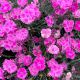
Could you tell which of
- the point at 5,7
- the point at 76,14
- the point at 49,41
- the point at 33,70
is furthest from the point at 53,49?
the point at 5,7

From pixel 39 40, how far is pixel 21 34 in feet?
0.64

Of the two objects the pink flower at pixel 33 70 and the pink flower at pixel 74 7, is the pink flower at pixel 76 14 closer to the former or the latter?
the pink flower at pixel 74 7

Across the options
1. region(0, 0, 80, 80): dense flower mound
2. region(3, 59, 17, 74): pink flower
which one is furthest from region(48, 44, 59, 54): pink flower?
region(3, 59, 17, 74): pink flower

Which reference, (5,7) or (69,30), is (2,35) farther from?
(69,30)

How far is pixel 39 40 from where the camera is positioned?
2039 millimetres

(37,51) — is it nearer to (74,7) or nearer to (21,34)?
(21,34)

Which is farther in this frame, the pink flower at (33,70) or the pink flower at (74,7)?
the pink flower at (74,7)

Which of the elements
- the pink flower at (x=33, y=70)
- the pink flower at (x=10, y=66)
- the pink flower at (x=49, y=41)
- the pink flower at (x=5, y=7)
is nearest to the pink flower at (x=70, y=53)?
the pink flower at (x=49, y=41)

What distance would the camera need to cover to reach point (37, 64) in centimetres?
187

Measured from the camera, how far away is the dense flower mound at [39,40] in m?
1.89

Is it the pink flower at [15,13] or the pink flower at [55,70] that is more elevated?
the pink flower at [15,13]

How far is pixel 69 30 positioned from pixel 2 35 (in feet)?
1.42

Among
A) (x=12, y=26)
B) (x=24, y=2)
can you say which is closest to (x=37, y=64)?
(x=12, y=26)

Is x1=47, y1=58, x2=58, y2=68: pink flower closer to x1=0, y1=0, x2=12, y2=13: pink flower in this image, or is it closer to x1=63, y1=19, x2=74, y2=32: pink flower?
x1=63, y1=19, x2=74, y2=32: pink flower
